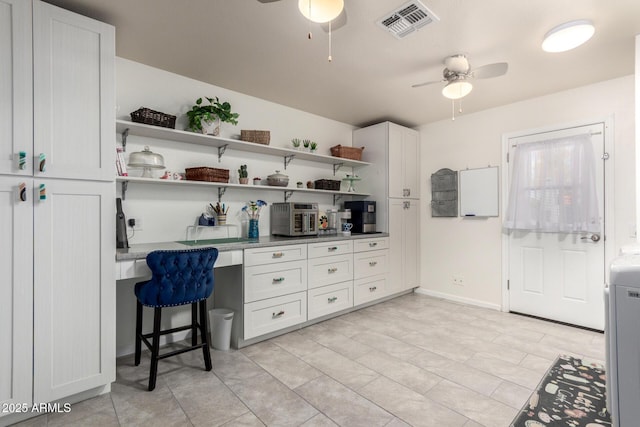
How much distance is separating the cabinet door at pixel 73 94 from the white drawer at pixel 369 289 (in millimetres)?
2740

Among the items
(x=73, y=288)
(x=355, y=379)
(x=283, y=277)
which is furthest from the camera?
(x=283, y=277)

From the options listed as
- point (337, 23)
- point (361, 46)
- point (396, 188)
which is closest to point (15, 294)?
point (337, 23)

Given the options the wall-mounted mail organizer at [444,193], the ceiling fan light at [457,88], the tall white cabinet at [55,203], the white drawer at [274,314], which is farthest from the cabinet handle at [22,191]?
the wall-mounted mail organizer at [444,193]

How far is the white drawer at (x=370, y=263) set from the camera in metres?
3.73

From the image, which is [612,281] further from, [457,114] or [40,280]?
[457,114]

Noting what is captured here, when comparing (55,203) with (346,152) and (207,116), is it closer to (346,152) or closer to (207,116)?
(207,116)

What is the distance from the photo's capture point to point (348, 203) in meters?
4.30

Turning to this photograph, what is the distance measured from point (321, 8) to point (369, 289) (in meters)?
3.07

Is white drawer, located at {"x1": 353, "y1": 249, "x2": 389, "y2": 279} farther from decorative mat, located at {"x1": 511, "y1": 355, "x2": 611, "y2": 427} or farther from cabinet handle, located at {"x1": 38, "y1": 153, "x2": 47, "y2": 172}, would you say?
cabinet handle, located at {"x1": 38, "y1": 153, "x2": 47, "y2": 172}

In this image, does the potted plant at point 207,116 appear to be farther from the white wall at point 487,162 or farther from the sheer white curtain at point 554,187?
the sheer white curtain at point 554,187

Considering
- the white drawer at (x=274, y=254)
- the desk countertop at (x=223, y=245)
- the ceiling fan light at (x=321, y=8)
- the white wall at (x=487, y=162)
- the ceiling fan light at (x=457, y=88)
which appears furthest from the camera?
the white wall at (x=487, y=162)

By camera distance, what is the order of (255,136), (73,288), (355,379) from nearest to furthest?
1. (73,288)
2. (355,379)
3. (255,136)

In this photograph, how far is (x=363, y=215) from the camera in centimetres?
410

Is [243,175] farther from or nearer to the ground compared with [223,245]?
farther from the ground
